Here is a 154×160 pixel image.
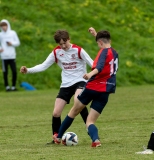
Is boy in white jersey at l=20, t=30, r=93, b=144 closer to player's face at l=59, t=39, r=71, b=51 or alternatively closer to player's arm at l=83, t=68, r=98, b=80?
player's face at l=59, t=39, r=71, b=51

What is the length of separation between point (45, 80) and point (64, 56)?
37.7 feet

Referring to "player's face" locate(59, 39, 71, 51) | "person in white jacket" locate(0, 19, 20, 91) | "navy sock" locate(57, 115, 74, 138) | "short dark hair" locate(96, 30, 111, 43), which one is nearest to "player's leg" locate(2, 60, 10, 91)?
"person in white jacket" locate(0, 19, 20, 91)

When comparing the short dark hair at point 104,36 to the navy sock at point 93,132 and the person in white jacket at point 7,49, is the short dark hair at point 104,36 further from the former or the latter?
the person in white jacket at point 7,49

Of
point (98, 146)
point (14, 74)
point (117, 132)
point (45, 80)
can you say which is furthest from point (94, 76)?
point (45, 80)

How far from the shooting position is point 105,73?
8.34 m

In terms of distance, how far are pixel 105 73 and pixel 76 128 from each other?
280 centimetres

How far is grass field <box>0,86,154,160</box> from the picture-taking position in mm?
7629

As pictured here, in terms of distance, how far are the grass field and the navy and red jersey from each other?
775 mm

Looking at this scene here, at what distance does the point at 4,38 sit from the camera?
19.3m

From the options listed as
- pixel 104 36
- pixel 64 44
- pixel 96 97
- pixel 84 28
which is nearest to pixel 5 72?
pixel 84 28

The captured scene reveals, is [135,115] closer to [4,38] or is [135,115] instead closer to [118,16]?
[4,38]

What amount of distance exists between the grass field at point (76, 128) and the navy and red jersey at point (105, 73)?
78 cm

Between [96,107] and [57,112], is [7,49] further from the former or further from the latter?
[96,107]

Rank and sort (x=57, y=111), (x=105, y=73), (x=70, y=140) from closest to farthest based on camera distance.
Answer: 1. (x=105, y=73)
2. (x=70, y=140)
3. (x=57, y=111)
